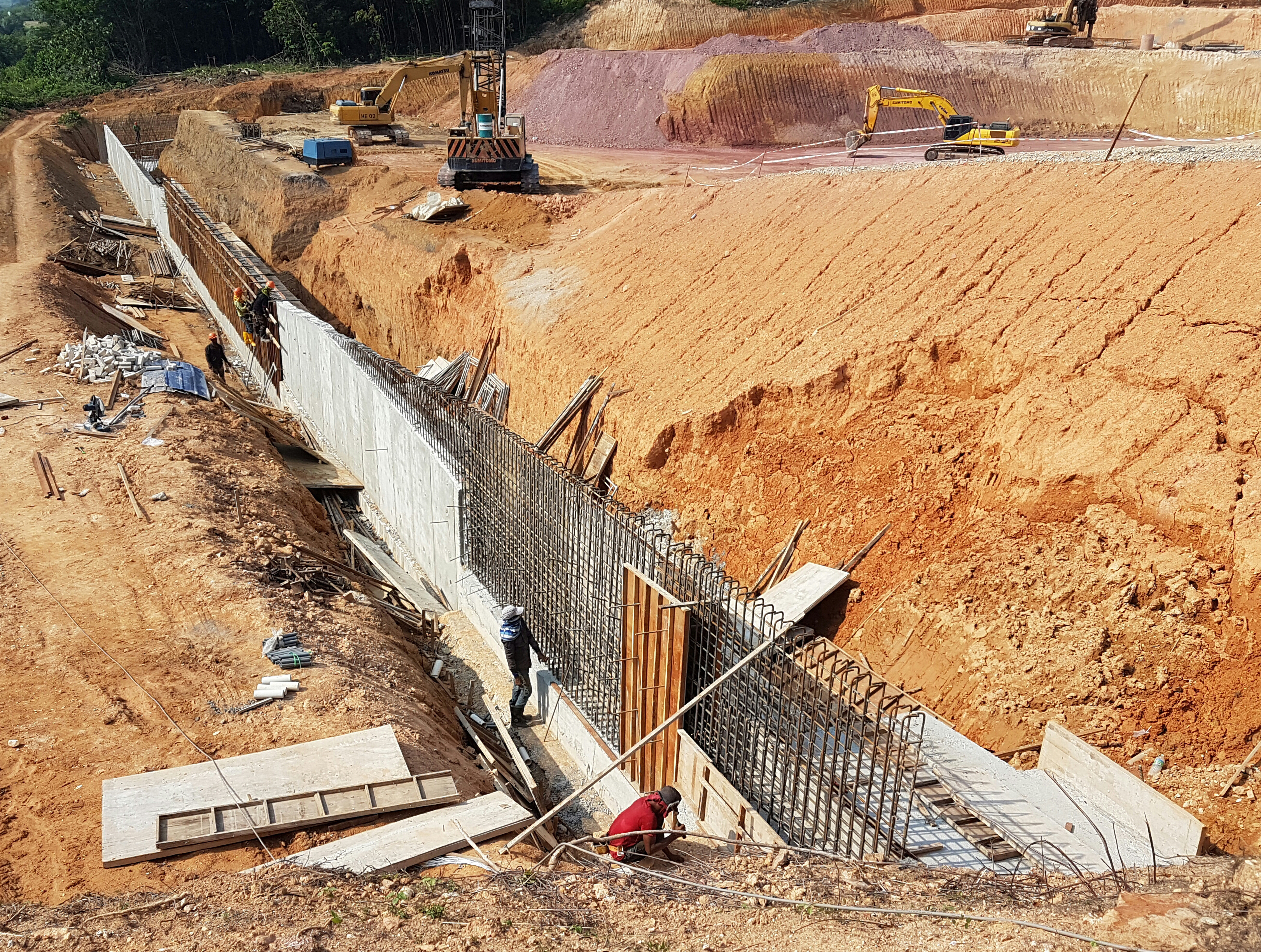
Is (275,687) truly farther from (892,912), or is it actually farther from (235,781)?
(892,912)

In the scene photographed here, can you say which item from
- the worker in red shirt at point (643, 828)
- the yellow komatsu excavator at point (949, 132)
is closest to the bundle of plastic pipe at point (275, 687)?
the worker in red shirt at point (643, 828)

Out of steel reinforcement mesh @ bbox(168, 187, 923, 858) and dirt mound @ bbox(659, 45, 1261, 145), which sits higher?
dirt mound @ bbox(659, 45, 1261, 145)

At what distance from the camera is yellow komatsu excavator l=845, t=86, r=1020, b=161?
67.5 ft

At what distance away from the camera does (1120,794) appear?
7.01 metres

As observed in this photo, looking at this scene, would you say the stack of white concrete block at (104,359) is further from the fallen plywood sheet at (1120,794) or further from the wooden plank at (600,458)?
the fallen plywood sheet at (1120,794)

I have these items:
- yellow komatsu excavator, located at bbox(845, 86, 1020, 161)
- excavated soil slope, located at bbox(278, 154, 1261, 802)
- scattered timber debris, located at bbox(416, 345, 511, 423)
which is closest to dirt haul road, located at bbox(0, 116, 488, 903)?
scattered timber debris, located at bbox(416, 345, 511, 423)

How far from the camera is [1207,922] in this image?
451 cm

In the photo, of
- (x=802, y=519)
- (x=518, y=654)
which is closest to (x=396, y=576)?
(x=518, y=654)

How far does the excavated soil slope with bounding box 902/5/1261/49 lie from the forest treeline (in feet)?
58.7

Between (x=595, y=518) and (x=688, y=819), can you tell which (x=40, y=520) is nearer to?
(x=595, y=518)

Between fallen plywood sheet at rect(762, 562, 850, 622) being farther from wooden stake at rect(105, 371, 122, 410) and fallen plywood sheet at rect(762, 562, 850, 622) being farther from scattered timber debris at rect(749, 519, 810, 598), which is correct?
wooden stake at rect(105, 371, 122, 410)

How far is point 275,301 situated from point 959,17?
32.7 m

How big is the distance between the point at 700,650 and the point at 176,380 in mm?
12548

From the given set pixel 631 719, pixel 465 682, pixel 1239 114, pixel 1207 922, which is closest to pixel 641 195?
pixel 465 682
